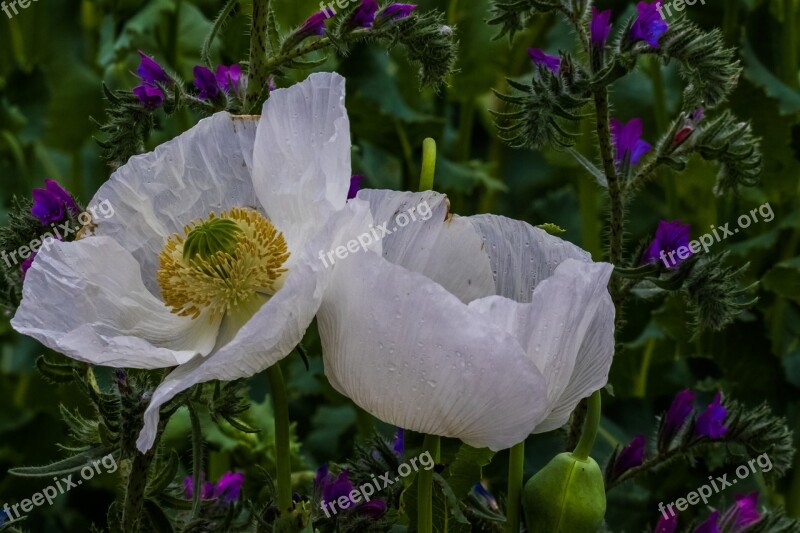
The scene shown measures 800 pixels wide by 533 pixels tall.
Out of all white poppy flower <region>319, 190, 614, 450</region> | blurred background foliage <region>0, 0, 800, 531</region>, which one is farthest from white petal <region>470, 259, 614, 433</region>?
blurred background foliage <region>0, 0, 800, 531</region>

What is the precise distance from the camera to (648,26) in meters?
0.77

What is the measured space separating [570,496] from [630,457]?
7.6 inches

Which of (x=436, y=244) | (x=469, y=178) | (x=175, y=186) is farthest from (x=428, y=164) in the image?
(x=469, y=178)

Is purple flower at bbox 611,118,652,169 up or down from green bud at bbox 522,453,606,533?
up

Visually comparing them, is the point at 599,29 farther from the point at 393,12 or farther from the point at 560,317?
the point at 560,317

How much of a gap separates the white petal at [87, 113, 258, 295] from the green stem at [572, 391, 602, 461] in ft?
0.72

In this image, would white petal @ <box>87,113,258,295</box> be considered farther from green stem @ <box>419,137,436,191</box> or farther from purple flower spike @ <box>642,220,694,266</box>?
purple flower spike @ <box>642,220,694,266</box>

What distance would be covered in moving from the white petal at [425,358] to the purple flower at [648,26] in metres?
0.34

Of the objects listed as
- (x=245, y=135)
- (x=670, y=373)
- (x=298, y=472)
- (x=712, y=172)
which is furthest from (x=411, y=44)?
(x=712, y=172)

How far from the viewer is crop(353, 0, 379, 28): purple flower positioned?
0.72 m

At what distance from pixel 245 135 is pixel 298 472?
0.50 meters

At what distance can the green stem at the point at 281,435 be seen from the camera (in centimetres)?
58

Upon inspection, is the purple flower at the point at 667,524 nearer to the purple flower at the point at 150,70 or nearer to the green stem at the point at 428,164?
the green stem at the point at 428,164

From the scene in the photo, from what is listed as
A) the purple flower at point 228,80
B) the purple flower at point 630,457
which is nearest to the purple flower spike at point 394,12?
the purple flower at point 228,80
